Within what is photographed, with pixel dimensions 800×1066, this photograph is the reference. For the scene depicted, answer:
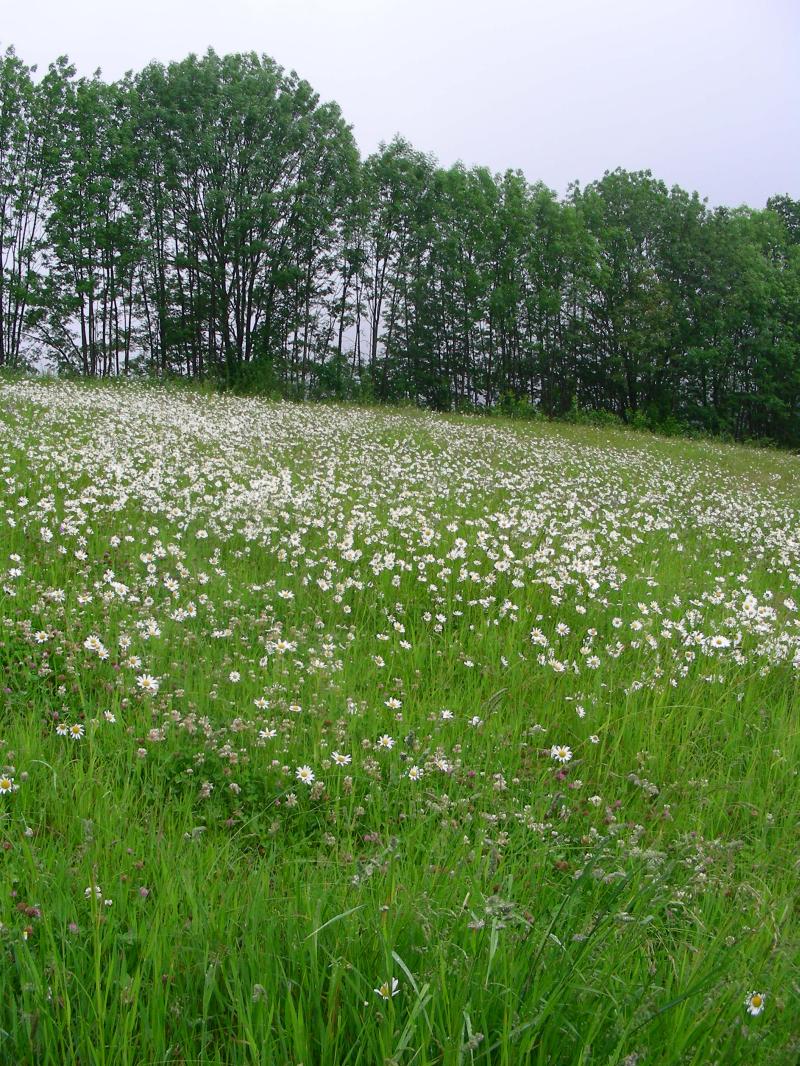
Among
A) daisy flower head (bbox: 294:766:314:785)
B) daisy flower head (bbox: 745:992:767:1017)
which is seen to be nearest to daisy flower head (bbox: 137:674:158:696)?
daisy flower head (bbox: 294:766:314:785)

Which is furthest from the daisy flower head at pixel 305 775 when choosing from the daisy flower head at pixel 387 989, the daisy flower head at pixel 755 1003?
the daisy flower head at pixel 755 1003

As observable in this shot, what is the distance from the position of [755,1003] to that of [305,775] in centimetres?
182

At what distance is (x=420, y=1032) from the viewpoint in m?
Answer: 1.82

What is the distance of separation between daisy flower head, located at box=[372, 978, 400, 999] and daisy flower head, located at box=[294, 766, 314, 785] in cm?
118

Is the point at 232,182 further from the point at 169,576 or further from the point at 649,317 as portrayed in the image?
the point at 169,576

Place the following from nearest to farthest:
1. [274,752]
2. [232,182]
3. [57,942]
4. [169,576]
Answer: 1. [57,942]
2. [274,752]
3. [169,576]
4. [232,182]

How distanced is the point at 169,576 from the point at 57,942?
3.42m

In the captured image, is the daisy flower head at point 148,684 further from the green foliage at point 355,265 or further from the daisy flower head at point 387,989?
the green foliage at point 355,265

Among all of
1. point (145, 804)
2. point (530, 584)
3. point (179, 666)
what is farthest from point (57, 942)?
point (530, 584)

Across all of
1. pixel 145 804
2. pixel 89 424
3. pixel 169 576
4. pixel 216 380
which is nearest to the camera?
pixel 145 804

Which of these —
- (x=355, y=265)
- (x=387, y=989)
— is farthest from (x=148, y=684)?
(x=355, y=265)

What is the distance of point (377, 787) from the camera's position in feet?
10.3

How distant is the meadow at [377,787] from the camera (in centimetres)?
188

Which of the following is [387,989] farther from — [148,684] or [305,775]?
[148,684]
